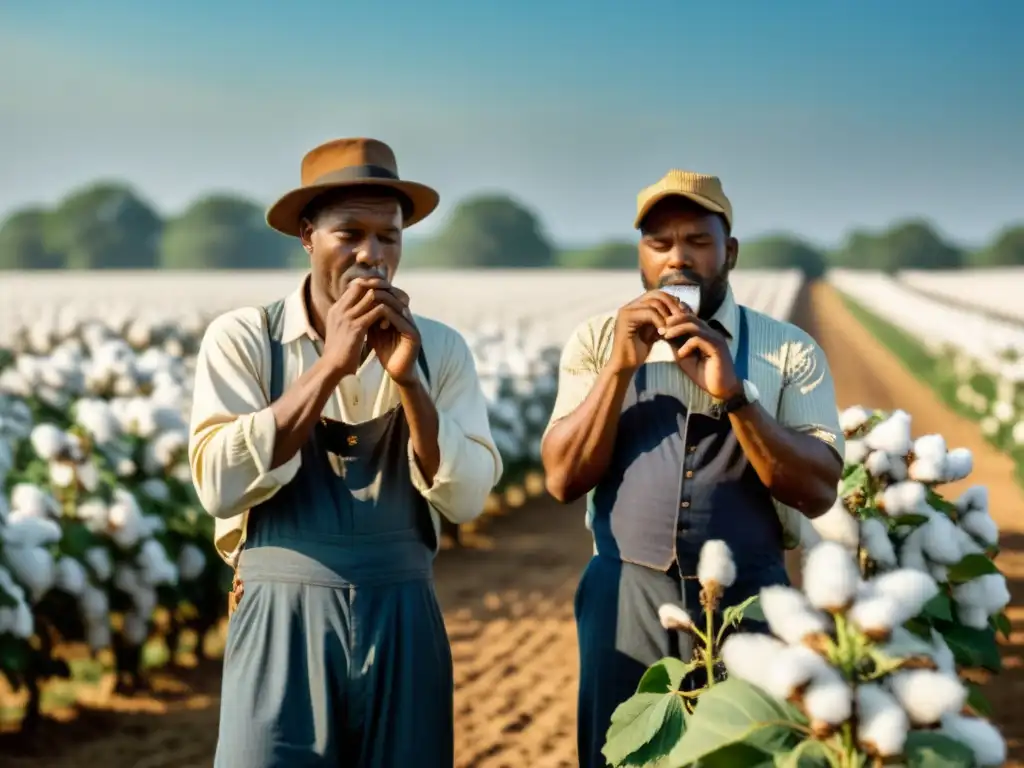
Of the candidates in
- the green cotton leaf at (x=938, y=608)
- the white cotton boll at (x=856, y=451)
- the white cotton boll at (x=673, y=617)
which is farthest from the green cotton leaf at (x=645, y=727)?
the white cotton boll at (x=856, y=451)

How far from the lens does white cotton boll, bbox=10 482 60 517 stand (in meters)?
5.35

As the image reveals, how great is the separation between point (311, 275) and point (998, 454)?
13793 millimetres

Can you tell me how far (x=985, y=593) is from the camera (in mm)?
3568

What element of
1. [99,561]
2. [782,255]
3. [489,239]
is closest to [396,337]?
[99,561]

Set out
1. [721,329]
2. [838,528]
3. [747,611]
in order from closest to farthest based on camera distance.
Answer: [747,611] < [721,329] < [838,528]

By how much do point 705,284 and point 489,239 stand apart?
10620cm

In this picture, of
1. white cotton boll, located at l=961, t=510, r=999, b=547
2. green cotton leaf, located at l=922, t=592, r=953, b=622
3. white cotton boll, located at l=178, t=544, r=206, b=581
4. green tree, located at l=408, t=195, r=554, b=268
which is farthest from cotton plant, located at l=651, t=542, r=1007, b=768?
green tree, located at l=408, t=195, r=554, b=268

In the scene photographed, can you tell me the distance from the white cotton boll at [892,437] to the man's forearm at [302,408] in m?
1.75

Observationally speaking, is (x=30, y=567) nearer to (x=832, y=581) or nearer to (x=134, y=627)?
(x=134, y=627)

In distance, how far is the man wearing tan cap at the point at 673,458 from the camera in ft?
8.91

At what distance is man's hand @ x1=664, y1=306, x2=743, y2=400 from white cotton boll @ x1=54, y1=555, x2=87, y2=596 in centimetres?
359

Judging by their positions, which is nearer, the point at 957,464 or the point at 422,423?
the point at 422,423

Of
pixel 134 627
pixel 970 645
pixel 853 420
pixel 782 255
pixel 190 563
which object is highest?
pixel 782 255

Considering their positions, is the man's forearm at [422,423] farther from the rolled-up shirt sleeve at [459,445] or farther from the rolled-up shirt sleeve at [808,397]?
the rolled-up shirt sleeve at [808,397]
